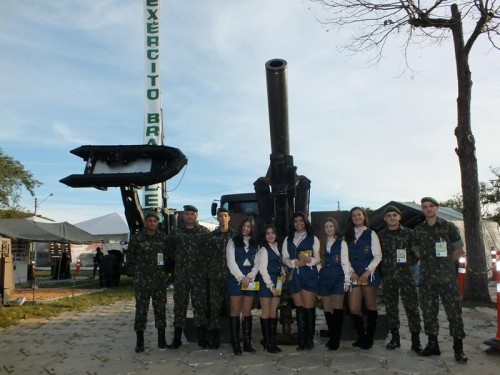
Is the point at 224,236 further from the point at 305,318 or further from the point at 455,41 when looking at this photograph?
the point at 455,41

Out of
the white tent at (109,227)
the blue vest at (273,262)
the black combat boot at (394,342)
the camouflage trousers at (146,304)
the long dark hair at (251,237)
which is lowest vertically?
the black combat boot at (394,342)

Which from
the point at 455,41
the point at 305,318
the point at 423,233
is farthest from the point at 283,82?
the point at 455,41

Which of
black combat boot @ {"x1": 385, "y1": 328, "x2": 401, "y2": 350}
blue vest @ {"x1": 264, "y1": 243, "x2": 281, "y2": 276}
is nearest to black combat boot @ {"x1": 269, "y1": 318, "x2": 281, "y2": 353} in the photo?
blue vest @ {"x1": 264, "y1": 243, "x2": 281, "y2": 276}

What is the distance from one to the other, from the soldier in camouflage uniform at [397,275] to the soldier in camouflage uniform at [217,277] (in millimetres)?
1952

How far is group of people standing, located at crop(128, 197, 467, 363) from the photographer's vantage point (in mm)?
5262

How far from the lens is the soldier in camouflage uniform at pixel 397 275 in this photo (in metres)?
5.38

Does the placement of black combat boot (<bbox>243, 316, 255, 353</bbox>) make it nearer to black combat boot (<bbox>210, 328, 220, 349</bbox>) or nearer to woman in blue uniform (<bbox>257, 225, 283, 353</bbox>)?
woman in blue uniform (<bbox>257, 225, 283, 353</bbox>)

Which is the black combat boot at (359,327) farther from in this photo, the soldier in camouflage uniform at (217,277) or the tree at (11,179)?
the tree at (11,179)

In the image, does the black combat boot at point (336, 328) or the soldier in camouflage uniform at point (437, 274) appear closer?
the soldier in camouflage uniform at point (437, 274)

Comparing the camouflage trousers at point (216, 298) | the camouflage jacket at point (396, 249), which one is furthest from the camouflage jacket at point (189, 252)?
the camouflage jacket at point (396, 249)

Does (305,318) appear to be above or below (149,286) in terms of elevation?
below

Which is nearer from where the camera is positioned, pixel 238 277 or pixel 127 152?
pixel 238 277

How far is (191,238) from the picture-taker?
19.2 feet

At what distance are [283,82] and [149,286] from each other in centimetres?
310
